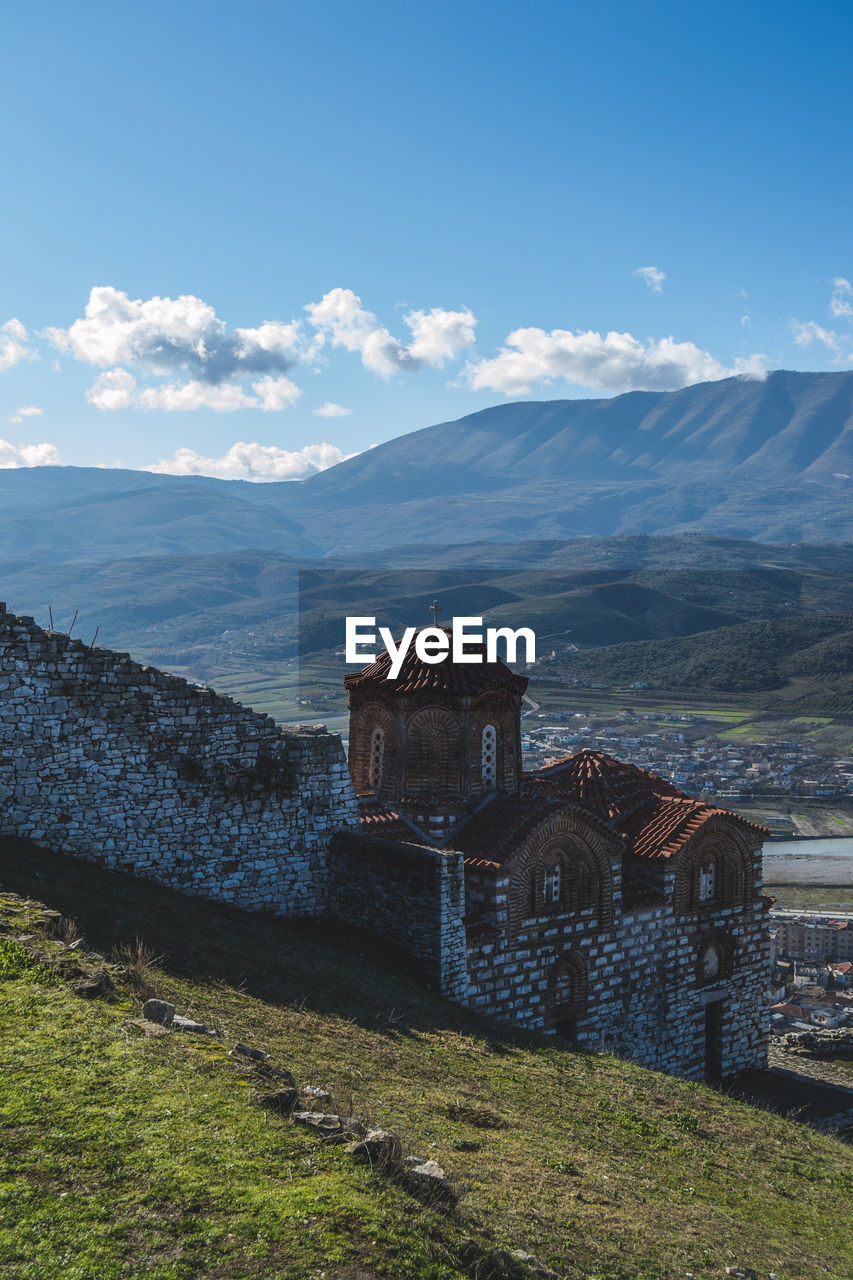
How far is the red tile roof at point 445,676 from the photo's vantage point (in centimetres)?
2167

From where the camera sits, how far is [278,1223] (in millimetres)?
6676

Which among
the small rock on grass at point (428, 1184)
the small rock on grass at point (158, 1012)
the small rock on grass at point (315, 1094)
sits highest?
Answer: the small rock on grass at point (158, 1012)

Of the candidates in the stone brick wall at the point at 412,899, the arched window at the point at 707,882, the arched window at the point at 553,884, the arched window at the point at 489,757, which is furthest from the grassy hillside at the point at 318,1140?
the arched window at the point at 707,882

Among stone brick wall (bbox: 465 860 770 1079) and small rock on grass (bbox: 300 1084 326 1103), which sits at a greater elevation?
small rock on grass (bbox: 300 1084 326 1103)

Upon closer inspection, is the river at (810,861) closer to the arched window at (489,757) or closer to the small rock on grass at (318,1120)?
the arched window at (489,757)

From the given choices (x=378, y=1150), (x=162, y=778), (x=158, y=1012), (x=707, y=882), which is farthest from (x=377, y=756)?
(x=378, y=1150)

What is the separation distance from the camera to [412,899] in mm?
17281

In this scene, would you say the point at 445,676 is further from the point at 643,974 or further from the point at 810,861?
the point at 810,861

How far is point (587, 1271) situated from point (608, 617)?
530 feet

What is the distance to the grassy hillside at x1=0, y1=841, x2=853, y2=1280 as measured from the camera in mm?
6590

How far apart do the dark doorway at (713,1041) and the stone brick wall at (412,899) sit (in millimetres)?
8035

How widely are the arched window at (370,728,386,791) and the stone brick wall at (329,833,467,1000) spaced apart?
13.8 ft

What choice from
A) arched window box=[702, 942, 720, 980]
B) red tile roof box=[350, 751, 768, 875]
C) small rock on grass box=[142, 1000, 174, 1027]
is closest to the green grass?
arched window box=[702, 942, 720, 980]

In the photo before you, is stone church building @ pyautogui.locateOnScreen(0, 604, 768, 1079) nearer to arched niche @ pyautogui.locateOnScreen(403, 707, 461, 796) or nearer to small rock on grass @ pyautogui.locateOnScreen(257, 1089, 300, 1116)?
arched niche @ pyautogui.locateOnScreen(403, 707, 461, 796)
